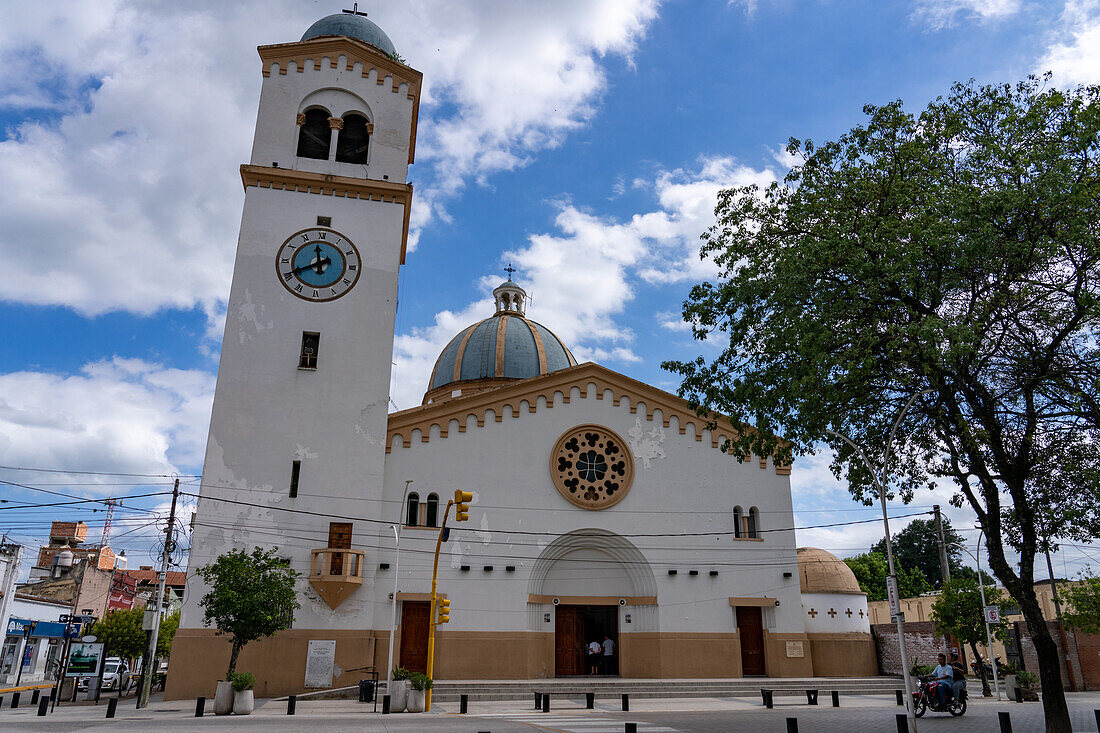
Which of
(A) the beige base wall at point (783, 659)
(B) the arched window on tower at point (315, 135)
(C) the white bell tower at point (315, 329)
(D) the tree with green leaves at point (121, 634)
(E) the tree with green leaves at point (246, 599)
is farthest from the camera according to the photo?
(D) the tree with green leaves at point (121, 634)

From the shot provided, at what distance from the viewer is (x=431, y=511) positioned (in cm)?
2927

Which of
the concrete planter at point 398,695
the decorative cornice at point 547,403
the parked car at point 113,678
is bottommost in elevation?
the parked car at point 113,678

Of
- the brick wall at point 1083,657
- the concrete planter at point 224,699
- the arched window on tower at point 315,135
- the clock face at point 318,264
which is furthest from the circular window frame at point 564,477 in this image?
the brick wall at point 1083,657

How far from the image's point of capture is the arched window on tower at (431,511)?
95.2 ft

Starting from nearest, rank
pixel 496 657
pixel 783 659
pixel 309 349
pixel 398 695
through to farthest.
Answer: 1. pixel 398 695
2. pixel 496 657
3. pixel 309 349
4. pixel 783 659

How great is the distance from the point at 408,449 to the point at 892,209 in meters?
19.7

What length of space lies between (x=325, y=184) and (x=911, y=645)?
34896 mm

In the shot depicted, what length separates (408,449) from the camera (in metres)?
29.7

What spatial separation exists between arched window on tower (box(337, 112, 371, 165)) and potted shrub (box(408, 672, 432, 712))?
21069mm

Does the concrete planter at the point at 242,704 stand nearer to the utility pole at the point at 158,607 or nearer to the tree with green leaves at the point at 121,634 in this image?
the utility pole at the point at 158,607

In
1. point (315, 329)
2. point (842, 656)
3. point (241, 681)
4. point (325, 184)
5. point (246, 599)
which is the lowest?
point (241, 681)

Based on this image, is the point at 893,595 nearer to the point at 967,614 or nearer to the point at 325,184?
the point at 967,614

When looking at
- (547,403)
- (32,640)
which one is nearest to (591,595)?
(547,403)

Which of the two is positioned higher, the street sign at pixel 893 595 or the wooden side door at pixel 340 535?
the wooden side door at pixel 340 535
